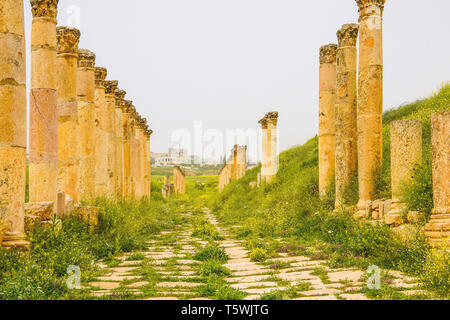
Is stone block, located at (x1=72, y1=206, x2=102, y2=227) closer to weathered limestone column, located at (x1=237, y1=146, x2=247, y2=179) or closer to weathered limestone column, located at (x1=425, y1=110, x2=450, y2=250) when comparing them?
weathered limestone column, located at (x1=425, y1=110, x2=450, y2=250)

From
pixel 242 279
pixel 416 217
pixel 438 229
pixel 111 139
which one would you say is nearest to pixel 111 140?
pixel 111 139

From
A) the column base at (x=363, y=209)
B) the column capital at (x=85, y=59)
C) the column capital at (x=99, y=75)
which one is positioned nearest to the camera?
the column base at (x=363, y=209)

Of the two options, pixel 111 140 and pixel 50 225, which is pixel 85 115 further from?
pixel 50 225

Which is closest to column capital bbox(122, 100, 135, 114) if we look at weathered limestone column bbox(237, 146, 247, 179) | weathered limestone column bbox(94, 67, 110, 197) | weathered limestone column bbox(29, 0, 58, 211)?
weathered limestone column bbox(94, 67, 110, 197)

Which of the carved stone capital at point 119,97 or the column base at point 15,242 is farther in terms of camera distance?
the carved stone capital at point 119,97

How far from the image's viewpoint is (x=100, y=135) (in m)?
18.0

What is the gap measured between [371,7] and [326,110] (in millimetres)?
4579

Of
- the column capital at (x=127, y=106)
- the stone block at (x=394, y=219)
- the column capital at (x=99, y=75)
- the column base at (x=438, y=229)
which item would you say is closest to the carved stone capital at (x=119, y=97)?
the column capital at (x=127, y=106)

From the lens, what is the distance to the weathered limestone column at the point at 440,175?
27.0ft

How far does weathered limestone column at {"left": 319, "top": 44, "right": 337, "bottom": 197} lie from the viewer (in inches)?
626

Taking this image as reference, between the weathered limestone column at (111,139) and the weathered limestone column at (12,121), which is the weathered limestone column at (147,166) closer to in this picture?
the weathered limestone column at (111,139)

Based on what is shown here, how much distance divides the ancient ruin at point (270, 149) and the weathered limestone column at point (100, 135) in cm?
1125

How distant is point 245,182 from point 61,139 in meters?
18.9
